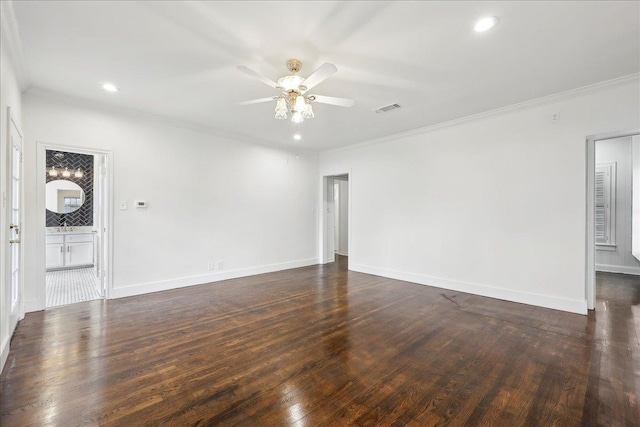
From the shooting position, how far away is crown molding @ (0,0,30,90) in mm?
2073

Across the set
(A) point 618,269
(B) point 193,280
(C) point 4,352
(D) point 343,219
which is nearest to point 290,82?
(C) point 4,352

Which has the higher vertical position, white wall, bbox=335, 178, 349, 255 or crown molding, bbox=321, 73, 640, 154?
crown molding, bbox=321, 73, 640, 154

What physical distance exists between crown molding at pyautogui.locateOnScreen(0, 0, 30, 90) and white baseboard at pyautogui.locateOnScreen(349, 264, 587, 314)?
5.63m

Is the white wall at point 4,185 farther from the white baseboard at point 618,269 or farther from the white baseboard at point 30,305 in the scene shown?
the white baseboard at point 618,269

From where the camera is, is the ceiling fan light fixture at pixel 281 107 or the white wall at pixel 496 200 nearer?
the ceiling fan light fixture at pixel 281 107

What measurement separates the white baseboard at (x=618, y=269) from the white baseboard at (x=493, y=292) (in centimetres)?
364

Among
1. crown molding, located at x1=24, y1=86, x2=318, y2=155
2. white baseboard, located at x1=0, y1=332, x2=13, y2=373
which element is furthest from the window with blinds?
white baseboard, located at x1=0, y1=332, x2=13, y2=373

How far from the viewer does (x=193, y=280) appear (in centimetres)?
487

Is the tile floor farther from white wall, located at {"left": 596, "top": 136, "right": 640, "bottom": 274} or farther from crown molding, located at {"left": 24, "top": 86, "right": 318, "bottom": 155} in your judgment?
white wall, located at {"left": 596, "top": 136, "right": 640, "bottom": 274}

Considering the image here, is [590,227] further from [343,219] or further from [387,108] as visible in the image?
[343,219]

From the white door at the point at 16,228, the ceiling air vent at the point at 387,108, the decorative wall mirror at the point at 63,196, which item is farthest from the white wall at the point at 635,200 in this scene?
the decorative wall mirror at the point at 63,196

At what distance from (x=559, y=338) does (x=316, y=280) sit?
3458 mm

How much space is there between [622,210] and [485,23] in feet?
20.1

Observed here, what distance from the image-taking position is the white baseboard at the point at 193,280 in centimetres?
423
